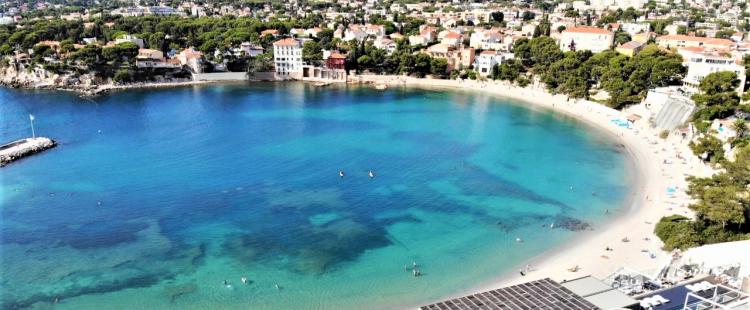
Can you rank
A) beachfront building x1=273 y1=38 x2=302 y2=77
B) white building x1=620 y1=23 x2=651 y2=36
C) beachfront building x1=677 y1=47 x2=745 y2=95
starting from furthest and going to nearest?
white building x1=620 y1=23 x2=651 y2=36
beachfront building x1=273 y1=38 x2=302 y2=77
beachfront building x1=677 y1=47 x2=745 y2=95

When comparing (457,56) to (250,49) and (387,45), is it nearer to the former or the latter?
(387,45)

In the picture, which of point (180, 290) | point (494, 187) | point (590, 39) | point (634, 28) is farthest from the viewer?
point (634, 28)

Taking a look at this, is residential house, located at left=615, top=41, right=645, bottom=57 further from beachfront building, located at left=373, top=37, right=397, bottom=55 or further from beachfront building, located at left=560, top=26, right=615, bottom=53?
beachfront building, located at left=373, top=37, right=397, bottom=55

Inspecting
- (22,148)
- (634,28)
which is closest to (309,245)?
(22,148)

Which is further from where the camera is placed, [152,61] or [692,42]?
[152,61]

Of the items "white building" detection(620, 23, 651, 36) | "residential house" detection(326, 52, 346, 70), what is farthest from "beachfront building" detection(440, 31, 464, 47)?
"white building" detection(620, 23, 651, 36)

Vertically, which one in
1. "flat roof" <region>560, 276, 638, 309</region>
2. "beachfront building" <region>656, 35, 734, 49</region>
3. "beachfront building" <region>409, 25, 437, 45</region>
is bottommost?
"flat roof" <region>560, 276, 638, 309</region>

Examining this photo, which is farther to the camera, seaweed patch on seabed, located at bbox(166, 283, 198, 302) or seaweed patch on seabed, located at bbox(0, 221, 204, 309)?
seaweed patch on seabed, located at bbox(0, 221, 204, 309)

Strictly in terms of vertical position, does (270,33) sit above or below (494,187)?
above
